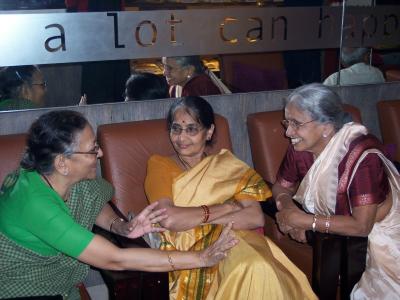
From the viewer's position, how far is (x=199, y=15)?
9.43 feet

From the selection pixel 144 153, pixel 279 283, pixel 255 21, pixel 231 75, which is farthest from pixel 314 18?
pixel 279 283

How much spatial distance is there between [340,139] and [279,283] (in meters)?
0.66

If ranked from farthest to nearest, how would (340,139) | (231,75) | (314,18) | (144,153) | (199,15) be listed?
(231,75)
(314,18)
(199,15)
(144,153)
(340,139)

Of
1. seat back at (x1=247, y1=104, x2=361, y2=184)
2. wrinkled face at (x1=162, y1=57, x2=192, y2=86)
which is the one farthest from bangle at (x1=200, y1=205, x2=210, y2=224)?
wrinkled face at (x1=162, y1=57, x2=192, y2=86)

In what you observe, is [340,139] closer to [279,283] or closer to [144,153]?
[279,283]

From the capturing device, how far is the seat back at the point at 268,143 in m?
2.72

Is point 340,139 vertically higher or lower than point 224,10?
lower

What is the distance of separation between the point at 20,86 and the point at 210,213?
1.21 m

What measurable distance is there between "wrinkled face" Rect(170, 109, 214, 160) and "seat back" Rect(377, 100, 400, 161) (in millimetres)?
1306

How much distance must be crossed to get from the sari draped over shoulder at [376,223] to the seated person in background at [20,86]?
1.45 metres

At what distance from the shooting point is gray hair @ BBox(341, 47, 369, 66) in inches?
135

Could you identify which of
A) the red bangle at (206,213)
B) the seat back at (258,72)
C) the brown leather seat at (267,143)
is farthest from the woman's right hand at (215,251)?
the seat back at (258,72)

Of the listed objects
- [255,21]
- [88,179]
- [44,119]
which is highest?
[255,21]

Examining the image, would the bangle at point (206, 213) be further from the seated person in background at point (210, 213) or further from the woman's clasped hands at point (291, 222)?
the woman's clasped hands at point (291, 222)
